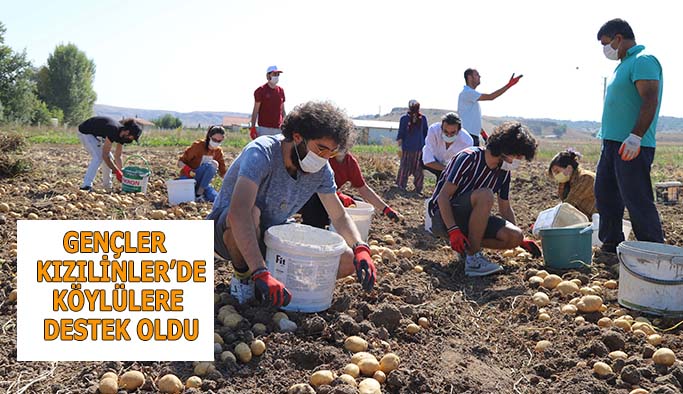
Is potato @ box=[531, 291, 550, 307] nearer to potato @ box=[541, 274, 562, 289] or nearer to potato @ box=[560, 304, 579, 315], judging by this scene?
potato @ box=[560, 304, 579, 315]

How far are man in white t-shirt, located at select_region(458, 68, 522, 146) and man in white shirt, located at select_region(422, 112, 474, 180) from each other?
2.88 ft

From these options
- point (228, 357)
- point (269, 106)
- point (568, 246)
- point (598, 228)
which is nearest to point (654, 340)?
point (568, 246)

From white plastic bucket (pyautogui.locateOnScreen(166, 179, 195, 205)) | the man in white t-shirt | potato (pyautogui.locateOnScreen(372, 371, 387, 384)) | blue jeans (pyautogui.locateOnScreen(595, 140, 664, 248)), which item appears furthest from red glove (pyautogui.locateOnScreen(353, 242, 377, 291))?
the man in white t-shirt

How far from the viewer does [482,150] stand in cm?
445

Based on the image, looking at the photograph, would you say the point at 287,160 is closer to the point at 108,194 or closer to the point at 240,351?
the point at 240,351

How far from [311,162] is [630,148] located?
104 inches

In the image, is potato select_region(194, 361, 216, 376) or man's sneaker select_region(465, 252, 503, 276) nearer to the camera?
potato select_region(194, 361, 216, 376)

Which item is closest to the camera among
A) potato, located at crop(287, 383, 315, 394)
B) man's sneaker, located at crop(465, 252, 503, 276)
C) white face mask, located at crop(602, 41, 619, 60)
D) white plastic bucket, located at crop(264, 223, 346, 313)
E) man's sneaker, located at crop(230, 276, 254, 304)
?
potato, located at crop(287, 383, 315, 394)

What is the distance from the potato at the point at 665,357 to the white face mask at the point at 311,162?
6.06 feet

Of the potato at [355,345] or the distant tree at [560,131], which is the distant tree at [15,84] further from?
the distant tree at [560,131]

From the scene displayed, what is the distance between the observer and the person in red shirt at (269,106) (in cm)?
770

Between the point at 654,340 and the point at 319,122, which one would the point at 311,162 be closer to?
the point at 319,122

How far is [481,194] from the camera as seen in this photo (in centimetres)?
433

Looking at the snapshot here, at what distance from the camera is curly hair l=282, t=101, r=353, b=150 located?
118 inches
